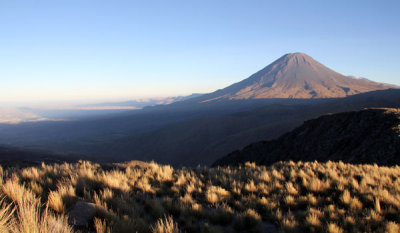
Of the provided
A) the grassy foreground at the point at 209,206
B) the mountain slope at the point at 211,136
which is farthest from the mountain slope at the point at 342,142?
the mountain slope at the point at 211,136

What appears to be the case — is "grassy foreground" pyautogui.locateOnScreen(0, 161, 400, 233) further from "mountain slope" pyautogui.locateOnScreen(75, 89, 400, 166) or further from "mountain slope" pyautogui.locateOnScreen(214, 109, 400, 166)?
"mountain slope" pyautogui.locateOnScreen(75, 89, 400, 166)

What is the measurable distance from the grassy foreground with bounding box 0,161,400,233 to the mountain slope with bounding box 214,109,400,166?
21.0 feet

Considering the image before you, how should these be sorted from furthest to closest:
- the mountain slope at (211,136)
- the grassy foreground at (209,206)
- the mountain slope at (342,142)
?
1. the mountain slope at (211,136)
2. the mountain slope at (342,142)
3. the grassy foreground at (209,206)

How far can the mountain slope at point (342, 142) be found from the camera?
12.6 metres

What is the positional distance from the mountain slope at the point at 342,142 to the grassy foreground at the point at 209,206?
6.40 m

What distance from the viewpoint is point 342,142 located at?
53.0ft

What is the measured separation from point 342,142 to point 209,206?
48.4 feet

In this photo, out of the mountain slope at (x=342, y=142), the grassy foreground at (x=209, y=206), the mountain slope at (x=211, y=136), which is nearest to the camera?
the grassy foreground at (x=209, y=206)

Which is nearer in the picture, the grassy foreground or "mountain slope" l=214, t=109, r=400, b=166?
the grassy foreground

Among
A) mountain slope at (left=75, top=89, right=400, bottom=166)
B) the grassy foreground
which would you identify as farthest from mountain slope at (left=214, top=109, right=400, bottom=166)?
mountain slope at (left=75, top=89, right=400, bottom=166)

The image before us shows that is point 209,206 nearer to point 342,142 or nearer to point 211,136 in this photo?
point 342,142

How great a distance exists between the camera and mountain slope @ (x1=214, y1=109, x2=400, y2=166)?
1259 centimetres

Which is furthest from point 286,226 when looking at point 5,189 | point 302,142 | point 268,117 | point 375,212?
point 268,117

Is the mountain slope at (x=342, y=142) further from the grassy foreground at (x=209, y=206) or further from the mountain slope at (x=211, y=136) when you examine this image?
the mountain slope at (x=211, y=136)
